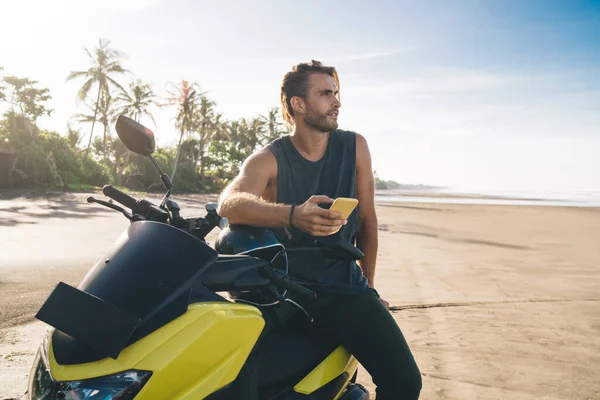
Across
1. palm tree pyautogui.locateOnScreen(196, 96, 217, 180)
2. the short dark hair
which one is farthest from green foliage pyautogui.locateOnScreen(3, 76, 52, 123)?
the short dark hair

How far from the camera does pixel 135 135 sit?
5.36 ft

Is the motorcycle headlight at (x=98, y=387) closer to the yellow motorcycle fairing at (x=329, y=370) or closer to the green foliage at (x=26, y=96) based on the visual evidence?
the yellow motorcycle fairing at (x=329, y=370)

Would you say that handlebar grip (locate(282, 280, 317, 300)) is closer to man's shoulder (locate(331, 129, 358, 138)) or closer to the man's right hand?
the man's right hand

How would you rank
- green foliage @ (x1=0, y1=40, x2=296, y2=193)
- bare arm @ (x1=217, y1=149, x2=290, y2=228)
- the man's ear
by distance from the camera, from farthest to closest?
green foliage @ (x1=0, y1=40, x2=296, y2=193) < the man's ear < bare arm @ (x1=217, y1=149, x2=290, y2=228)

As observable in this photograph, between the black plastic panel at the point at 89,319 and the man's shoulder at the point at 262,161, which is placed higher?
the man's shoulder at the point at 262,161

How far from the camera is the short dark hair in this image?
260 centimetres

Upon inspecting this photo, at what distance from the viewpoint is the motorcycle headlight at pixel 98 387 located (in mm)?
1101

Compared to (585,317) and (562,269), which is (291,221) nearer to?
(585,317)

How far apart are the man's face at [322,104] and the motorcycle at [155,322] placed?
3.56ft

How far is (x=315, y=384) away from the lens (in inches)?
67.2

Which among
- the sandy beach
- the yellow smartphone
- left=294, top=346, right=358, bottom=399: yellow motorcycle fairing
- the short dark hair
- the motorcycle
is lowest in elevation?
the sandy beach

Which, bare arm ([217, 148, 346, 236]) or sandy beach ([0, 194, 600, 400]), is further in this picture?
sandy beach ([0, 194, 600, 400])

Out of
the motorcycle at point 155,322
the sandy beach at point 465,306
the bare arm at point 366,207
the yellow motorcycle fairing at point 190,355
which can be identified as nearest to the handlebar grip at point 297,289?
the motorcycle at point 155,322

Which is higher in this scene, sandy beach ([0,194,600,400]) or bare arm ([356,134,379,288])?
bare arm ([356,134,379,288])
